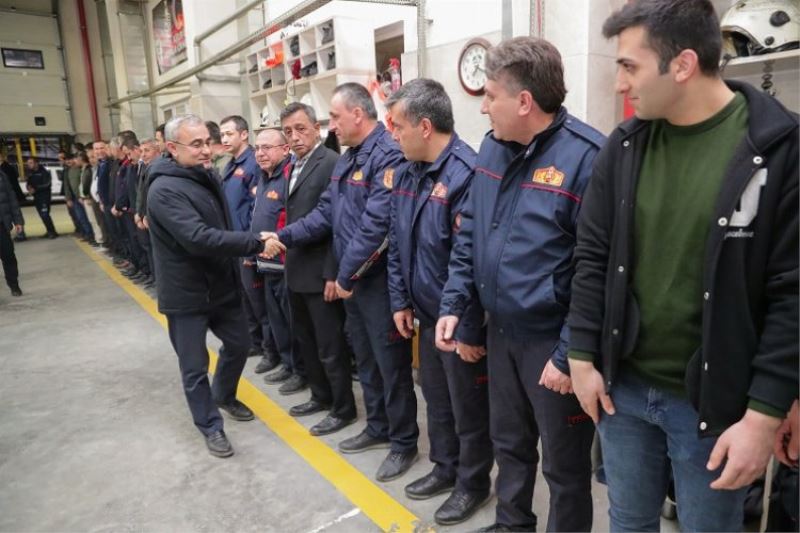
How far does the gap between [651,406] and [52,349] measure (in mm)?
5109

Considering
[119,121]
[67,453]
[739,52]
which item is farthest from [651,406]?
[119,121]

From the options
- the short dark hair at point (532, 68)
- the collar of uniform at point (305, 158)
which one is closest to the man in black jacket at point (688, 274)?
the short dark hair at point (532, 68)

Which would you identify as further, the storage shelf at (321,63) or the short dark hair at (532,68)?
the storage shelf at (321,63)

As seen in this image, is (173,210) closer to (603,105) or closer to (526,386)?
(526,386)

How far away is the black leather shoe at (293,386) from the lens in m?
3.70

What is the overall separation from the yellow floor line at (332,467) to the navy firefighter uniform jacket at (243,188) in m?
1.26

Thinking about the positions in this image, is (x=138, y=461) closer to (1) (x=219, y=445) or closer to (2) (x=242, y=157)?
(1) (x=219, y=445)

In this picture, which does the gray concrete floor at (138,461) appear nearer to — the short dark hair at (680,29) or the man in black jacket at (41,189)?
the short dark hair at (680,29)

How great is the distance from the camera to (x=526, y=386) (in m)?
1.82

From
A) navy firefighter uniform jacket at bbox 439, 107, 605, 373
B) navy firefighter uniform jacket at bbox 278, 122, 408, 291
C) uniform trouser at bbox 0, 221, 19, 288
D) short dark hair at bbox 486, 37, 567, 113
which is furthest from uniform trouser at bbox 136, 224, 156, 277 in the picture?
short dark hair at bbox 486, 37, 567, 113

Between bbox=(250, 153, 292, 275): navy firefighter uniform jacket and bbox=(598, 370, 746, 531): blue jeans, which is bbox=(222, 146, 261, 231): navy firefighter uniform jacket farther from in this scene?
bbox=(598, 370, 746, 531): blue jeans

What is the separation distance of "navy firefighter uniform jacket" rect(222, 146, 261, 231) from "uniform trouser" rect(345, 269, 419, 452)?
174cm

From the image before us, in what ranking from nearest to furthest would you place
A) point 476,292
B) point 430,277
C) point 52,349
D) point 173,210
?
point 476,292, point 430,277, point 173,210, point 52,349

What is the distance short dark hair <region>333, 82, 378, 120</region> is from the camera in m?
2.75
